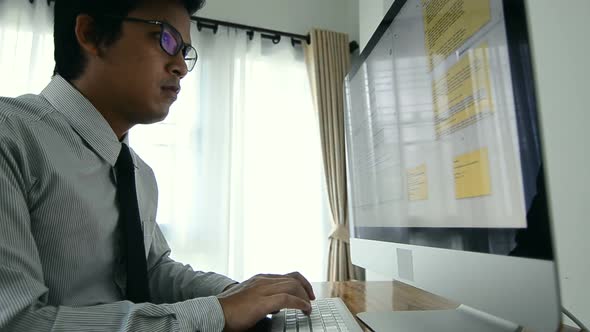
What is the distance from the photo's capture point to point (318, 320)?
553mm

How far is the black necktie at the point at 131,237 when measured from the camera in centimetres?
62

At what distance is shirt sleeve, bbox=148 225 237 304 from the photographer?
2.45 ft

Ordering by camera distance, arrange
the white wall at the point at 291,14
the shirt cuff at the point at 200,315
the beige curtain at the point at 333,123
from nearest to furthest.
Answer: the shirt cuff at the point at 200,315
the beige curtain at the point at 333,123
the white wall at the point at 291,14

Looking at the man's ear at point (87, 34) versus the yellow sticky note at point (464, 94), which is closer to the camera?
the yellow sticky note at point (464, 94)

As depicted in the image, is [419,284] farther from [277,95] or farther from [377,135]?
[277,95]

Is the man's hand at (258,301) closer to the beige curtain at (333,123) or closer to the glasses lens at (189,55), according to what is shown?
the glasses lens at (189,55)

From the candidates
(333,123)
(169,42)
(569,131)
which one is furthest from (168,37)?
(333,123)

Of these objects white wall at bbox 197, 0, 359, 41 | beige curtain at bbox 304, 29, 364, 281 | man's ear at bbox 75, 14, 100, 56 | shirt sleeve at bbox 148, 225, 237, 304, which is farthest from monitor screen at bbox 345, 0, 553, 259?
white wall at bbox 197, 0, 359, 41

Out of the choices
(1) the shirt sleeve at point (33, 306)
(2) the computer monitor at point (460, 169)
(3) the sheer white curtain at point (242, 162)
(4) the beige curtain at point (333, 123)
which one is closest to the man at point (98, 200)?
(1) the shirt sleeve at point (33, 306)

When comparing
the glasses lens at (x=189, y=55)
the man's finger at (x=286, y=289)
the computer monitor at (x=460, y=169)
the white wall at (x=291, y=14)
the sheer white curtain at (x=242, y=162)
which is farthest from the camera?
the white wall at (x=291, y=14)

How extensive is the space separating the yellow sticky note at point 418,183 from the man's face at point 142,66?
570 mm

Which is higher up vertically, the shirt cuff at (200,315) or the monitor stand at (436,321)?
the shirt cuff at (200,315)

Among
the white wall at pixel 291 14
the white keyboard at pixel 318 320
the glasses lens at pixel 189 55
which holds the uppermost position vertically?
the white wall at pixel 291 14

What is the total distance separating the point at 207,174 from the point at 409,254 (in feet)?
5.76
